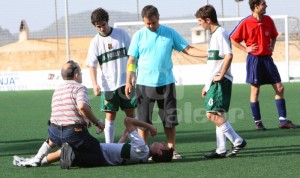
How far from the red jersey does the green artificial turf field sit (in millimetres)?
1220

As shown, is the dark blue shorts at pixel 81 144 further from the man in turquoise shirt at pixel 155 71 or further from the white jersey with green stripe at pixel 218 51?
the white jersey with green stripe at pixel 218 51

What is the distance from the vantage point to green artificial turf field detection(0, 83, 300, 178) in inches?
321

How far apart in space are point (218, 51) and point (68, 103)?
5.73 feet

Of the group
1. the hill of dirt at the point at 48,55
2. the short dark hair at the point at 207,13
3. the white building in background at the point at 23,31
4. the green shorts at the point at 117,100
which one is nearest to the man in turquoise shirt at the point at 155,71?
the short dark hair at the point at 207,13

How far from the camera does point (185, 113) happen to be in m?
16.6

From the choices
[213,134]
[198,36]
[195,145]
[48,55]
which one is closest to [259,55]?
[213,134]

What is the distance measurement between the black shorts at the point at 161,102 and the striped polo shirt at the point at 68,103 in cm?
97

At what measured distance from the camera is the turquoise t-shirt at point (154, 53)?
9.41 m

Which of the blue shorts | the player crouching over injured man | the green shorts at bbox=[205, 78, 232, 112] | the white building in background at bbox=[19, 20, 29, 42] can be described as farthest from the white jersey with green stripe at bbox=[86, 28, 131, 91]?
the white building in background at bbox=[19, 20, 29, 42]

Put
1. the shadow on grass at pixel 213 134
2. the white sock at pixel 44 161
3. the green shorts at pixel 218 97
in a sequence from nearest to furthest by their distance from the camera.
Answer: the white sock at pixel 44 161, the green shorts at pixel 218 97, the shadow on grass at pixel 213 134

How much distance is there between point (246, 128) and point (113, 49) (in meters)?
3.29

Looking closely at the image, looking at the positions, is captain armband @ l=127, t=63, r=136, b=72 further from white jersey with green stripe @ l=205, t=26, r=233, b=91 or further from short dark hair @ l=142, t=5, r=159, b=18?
white jersey with green stripe @ l=205, t=26, r=233, b=91

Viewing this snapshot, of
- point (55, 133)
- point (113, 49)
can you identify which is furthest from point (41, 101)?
point (55, 133)

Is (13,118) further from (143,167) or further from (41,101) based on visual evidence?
(143,167)
